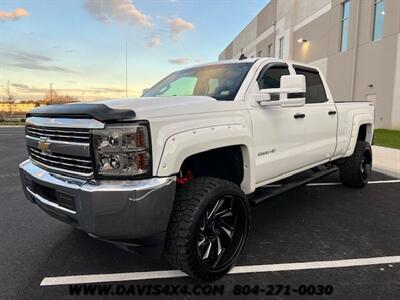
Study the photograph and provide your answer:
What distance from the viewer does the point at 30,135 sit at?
3.32 meters

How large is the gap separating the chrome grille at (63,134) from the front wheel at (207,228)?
84cm

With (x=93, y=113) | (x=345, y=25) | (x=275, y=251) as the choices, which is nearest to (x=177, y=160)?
(x=93, y=113)

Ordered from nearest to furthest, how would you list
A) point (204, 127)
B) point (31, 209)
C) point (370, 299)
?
point (370, 299)
point (204, 127)
point (31, 209)

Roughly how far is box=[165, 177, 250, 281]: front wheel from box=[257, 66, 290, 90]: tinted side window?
54.3 inches

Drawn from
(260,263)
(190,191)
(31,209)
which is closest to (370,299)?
(260,263)

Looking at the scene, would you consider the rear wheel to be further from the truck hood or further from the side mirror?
the truck hood

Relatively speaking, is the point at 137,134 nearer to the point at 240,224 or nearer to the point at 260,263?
the point at 240,224

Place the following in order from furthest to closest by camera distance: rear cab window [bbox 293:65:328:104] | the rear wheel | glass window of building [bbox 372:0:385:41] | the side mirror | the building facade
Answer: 1. glass window of building [bbox 372:0:385:41]
2. the building facade
3. the rear wheel
4. rear cab window [bbox 293:65:328:104]
5. the side mirror

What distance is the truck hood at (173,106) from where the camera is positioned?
2531 mm

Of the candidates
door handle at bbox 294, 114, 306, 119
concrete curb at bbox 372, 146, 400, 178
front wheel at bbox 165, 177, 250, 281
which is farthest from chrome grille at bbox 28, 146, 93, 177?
concrete curb at bbox 372, 146, 400, 178

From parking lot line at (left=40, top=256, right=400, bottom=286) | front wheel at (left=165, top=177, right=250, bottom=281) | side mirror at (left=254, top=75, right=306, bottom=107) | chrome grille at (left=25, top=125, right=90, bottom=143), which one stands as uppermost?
side mirror at (left=254, top=75, right=306, bottom=107)

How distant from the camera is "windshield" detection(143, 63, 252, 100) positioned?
365 centimetres

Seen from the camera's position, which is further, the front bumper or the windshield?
the windshield

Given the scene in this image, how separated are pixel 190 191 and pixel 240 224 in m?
0.73
